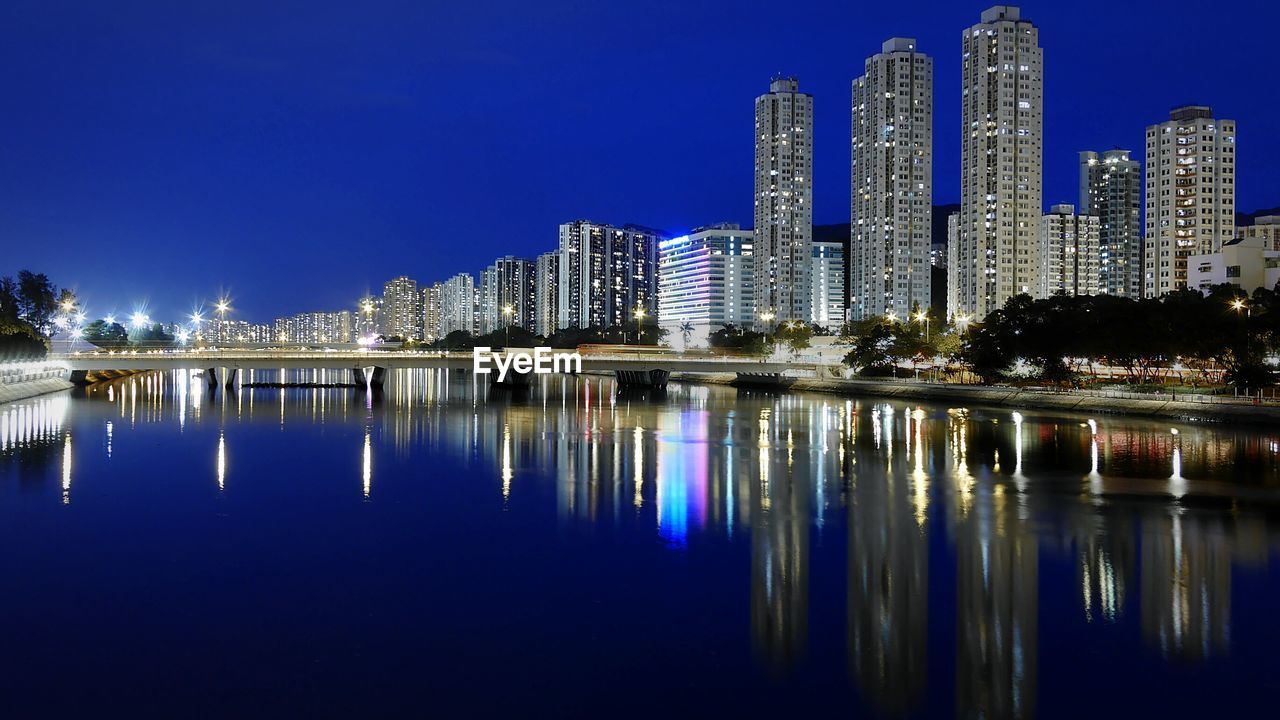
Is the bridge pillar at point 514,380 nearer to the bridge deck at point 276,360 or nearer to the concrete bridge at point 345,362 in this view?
the concrete bridge at point 345,362

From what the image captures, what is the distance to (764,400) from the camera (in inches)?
2611

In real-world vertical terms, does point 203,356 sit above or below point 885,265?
below

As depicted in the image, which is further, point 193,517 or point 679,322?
point 679,322

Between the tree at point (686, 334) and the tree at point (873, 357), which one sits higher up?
the tree at point (686, 334)

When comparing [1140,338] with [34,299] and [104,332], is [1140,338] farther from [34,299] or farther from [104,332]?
[104,332]

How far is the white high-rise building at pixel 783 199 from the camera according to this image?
488 feet

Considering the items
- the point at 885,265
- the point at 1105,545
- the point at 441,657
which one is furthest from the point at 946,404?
the point at 885,265

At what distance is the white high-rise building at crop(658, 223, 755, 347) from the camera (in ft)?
565

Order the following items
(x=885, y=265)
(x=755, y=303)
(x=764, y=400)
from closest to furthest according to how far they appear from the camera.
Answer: (x=764, y=400)
(x=885, y=265)
(x=755, y=303)

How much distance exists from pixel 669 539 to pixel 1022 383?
47726 mm

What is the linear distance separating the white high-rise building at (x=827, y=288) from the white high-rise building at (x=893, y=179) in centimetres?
2880

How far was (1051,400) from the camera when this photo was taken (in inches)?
2126

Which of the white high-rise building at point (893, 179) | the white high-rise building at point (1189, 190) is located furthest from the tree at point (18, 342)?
the white high-rise building at point (1189, 190)

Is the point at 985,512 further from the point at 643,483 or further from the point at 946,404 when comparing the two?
the point at 946,404
